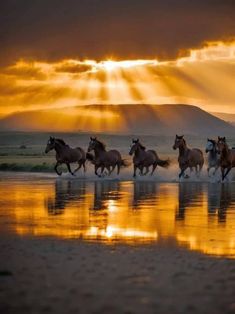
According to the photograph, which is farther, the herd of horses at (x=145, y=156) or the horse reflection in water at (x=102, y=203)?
the herd of horses at (x=145, y=156)

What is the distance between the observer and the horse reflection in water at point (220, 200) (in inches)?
674

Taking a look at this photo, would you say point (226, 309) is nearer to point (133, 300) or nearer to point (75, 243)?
point (133, 300)

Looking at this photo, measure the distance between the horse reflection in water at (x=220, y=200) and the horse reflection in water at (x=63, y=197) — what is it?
390 centimetres

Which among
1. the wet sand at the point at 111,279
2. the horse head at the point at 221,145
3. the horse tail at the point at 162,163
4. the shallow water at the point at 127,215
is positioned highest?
the horse head at the point at 221,145

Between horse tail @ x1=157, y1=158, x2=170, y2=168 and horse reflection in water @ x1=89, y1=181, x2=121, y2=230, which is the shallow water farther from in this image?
horse tail @ x1=157, y1=158, x2=170, y2=168

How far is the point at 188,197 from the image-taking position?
891 inches

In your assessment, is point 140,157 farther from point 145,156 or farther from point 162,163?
point 162,163

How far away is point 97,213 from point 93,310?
379 inches

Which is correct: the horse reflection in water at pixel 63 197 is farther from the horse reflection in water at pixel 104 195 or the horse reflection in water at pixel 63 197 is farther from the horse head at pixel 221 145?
the horse head at pixel 221 145

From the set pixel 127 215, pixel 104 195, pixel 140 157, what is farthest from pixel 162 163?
pixel 127 215

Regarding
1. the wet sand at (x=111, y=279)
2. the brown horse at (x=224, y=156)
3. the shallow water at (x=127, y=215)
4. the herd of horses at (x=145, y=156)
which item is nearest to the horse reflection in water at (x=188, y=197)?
the shallow water at (x=127, y=215)

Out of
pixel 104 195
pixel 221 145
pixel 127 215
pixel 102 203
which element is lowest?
pixel 127 215

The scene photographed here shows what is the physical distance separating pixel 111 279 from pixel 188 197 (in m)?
14.2

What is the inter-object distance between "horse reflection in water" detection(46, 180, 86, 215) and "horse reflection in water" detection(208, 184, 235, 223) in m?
3.90
